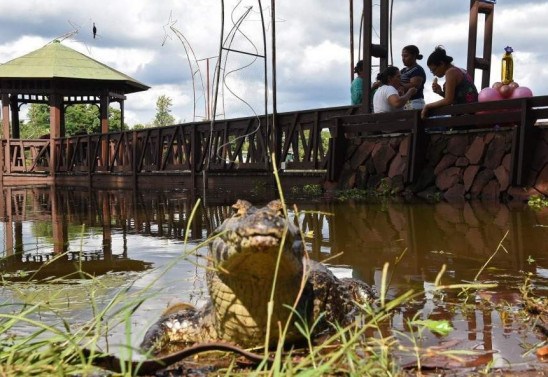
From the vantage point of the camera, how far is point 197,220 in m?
8.01

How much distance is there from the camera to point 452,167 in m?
10.1

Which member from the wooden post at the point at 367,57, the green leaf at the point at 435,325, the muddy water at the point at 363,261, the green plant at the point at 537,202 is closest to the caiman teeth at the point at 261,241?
the muddy water at the point at 363,261

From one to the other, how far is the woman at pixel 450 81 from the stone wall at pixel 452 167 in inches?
22.7

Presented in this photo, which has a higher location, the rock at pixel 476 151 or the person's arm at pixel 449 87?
the person's arm at pixel 449 87

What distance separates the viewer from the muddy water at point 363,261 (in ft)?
8.66

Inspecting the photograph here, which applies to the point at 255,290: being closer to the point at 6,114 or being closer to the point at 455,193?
the point at 455,193

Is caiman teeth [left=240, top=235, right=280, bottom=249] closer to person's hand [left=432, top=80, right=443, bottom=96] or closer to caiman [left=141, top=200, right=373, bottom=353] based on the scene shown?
caiman [left=141, top=200, right=373, bottom=353]

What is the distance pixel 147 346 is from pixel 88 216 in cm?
712

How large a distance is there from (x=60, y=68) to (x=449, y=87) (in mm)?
21537

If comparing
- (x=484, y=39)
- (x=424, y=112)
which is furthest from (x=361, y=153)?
(x=484, y=39)

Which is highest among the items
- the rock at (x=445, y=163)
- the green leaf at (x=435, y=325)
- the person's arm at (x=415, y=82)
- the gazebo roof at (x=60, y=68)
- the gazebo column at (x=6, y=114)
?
the gazebo roof at (x=60, y=68)

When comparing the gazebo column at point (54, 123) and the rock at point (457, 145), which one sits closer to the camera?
the rock at point (457, 145)

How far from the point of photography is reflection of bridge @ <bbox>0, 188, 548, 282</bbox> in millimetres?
4625

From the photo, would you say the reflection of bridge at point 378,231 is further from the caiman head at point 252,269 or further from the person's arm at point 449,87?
the person's arm at point 449,87
